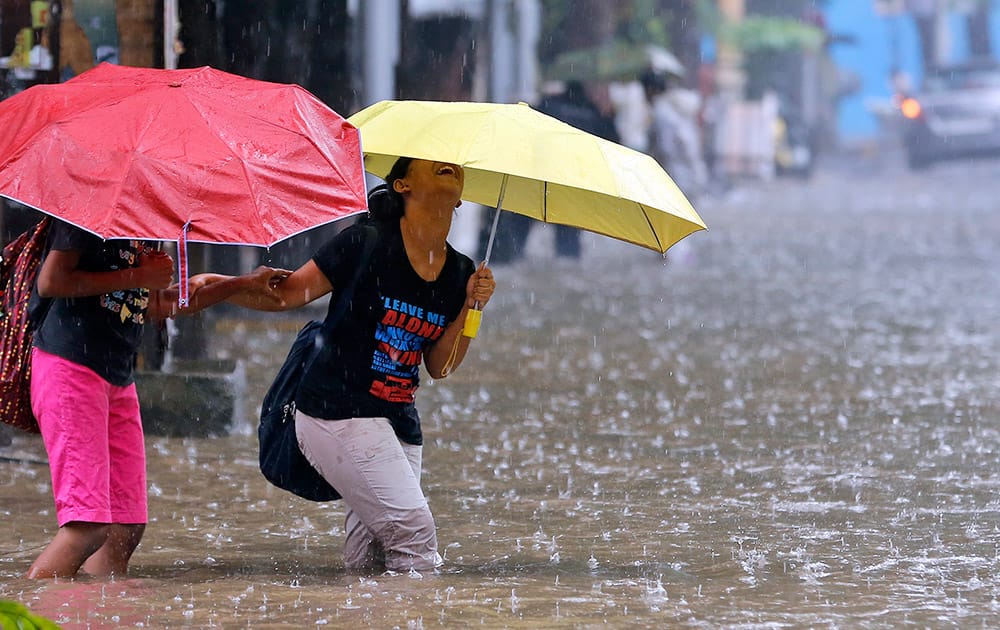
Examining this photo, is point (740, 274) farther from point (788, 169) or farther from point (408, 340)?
point (788, 169)

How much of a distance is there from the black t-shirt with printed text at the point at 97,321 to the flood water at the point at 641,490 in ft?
2.21

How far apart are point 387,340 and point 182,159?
93 centimetres

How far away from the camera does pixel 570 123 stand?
17.4 m

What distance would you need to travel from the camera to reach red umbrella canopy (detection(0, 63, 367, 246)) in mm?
4199

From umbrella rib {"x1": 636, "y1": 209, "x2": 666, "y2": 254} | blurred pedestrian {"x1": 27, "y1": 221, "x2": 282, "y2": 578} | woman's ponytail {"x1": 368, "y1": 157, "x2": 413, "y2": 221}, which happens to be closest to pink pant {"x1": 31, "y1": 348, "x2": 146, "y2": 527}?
blurred pedestrian {"x1": 27, "y1": 221, "x2": 282, "y2": 578}

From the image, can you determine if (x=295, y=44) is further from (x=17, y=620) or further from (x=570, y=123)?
(x=17, y=620)

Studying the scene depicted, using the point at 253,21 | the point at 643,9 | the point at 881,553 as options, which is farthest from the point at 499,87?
the point at 881,553

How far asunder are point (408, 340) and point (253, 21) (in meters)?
7.24

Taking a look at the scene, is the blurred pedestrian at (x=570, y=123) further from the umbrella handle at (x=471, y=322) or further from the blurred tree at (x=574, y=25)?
the umbrella handle at (x=471, y=322)

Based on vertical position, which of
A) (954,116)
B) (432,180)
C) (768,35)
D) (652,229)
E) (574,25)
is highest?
(768,35)

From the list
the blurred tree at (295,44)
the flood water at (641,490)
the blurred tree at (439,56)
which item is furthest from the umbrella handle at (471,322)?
the blurred tree at (439,56)

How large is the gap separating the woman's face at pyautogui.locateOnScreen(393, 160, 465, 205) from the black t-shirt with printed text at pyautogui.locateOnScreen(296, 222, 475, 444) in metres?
0.13

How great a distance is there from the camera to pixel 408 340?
497 cm

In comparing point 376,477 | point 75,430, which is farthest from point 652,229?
point 75,430
